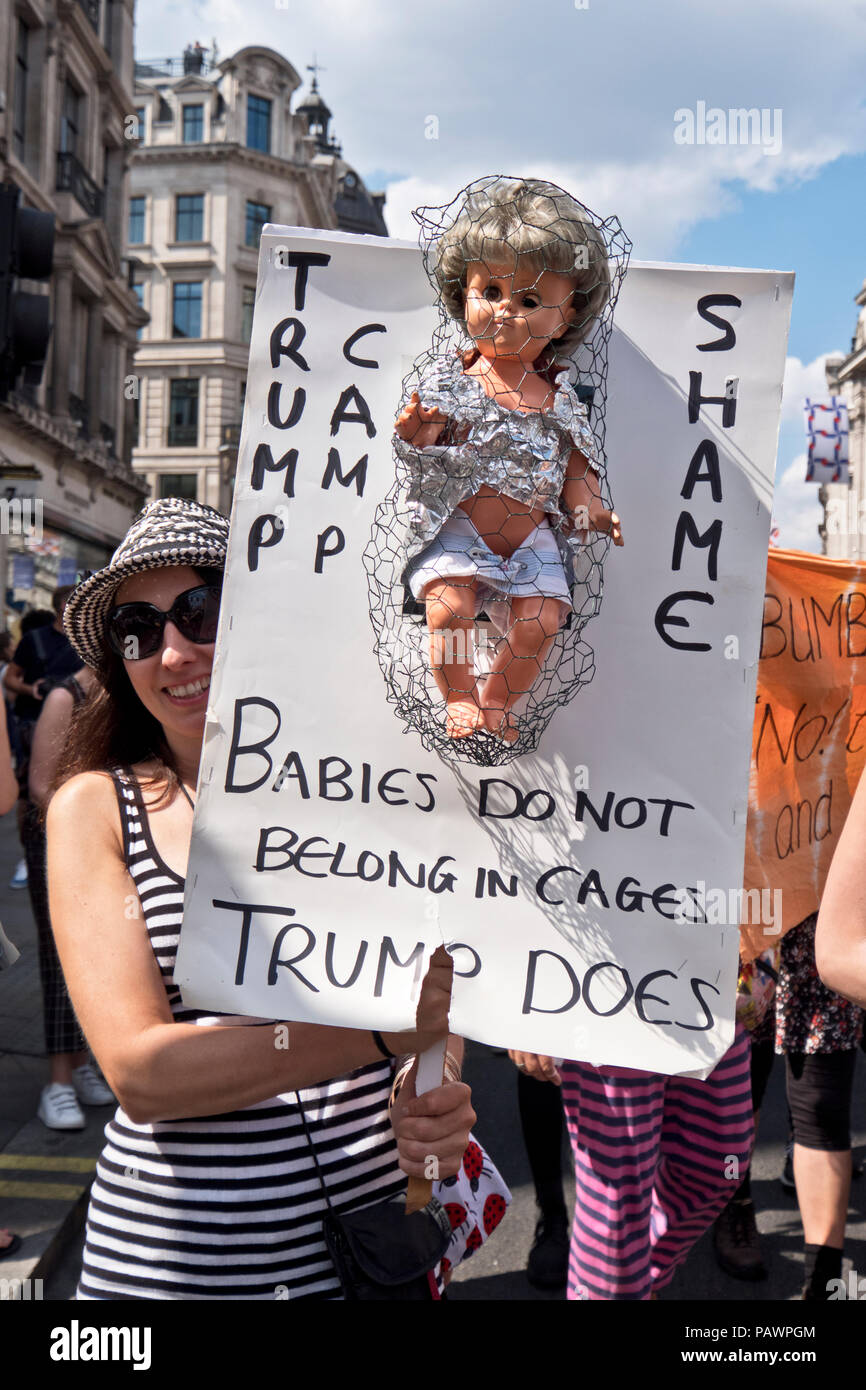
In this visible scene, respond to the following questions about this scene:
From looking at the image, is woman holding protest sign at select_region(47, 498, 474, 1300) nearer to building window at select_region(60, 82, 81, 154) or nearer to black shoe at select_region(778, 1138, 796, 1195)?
black shoe at select_region(778, 1138, 796, 1195)

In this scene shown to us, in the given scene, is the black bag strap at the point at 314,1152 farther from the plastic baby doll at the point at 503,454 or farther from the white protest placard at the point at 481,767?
the plastic baby doll at the point at 503,454

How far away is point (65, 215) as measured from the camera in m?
21.1

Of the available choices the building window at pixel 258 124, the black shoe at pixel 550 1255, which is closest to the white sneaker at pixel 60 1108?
the black shoe at pixel 550 1255

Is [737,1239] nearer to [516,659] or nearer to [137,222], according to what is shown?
[516,659]

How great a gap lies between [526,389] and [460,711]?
44 centimetres

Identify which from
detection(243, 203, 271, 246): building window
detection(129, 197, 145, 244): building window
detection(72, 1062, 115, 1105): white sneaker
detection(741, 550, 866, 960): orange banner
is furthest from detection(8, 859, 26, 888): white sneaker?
detection(129, 197, 145, 244): building window

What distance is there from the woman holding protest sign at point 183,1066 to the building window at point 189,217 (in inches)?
1742

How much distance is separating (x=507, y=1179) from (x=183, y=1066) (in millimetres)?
2727

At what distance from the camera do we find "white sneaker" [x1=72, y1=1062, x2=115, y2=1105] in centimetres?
426

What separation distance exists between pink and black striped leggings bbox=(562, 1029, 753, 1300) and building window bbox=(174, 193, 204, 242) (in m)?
44.2

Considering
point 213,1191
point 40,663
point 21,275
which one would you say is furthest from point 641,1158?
point 40,663

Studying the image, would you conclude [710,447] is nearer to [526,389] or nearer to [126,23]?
[526,389]

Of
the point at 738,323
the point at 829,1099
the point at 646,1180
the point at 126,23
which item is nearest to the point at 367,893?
the point at 738,323

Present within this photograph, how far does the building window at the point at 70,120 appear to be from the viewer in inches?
850
